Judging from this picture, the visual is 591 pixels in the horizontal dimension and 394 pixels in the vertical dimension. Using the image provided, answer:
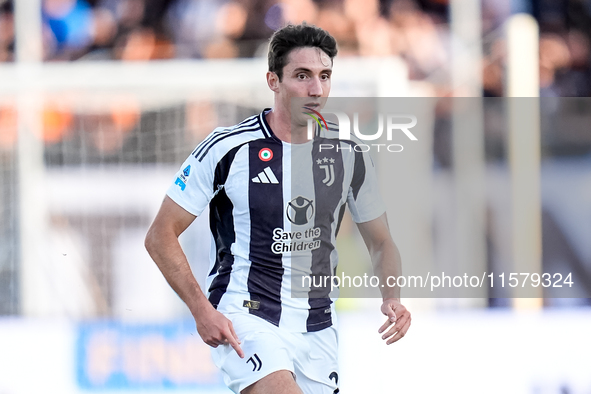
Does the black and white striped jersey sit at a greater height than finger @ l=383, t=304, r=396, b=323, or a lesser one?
greater

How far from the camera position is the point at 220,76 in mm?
4891

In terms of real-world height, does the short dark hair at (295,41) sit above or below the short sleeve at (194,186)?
above

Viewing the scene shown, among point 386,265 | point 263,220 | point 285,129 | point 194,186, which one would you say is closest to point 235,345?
point 263,220

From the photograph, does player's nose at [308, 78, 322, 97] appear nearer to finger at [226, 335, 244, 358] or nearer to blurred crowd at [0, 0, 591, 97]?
finger at [226, 335, 244, 358]

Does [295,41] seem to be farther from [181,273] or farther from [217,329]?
[217,329]

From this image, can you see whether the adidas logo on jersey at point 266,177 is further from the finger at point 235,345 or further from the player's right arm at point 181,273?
the finger at point 235,345

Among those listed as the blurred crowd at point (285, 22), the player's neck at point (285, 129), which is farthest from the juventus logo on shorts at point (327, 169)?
the blurred crowd at point (285, 22)

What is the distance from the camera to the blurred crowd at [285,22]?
254 inches

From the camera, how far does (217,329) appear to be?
219 centimetres

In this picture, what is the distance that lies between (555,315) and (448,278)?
71cm

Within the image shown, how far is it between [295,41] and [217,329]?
108 centimetres

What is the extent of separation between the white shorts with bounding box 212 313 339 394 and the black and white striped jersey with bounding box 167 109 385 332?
0.14 feet

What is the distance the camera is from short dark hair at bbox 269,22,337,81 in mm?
2518

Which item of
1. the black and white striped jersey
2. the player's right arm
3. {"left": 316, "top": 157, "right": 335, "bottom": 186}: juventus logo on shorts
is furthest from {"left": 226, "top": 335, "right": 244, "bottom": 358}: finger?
{"left": 316, "top": 157, "right": 335, "bottom": 186}: juventus logo on shorts
